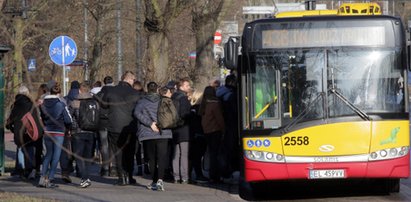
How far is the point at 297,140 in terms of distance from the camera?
14.1 metres

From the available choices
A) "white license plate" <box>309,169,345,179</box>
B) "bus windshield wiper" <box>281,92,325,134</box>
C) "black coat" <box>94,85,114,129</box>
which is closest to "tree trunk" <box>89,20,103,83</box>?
"black coat" <box>94,85,114,129</box>

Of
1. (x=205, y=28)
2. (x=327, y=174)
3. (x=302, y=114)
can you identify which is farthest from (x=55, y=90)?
(x=205, y=28)

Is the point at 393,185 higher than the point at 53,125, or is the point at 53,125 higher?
the point at 53,125

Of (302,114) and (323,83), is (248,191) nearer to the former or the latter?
(302,114)

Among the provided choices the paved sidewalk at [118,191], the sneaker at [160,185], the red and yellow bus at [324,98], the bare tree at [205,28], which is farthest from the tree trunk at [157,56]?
the red and yellow bus at [324,98]

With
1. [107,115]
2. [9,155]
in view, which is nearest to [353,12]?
[107,115]

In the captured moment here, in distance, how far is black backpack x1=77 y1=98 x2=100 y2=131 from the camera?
15.9m

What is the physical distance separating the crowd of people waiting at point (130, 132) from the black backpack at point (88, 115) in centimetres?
2

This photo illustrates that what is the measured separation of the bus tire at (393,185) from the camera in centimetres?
1513

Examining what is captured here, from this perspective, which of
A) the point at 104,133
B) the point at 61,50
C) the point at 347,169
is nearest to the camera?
the point at 347,169

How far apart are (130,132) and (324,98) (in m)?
3.53

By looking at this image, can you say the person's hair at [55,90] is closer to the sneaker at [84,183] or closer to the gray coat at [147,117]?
the gray coat at [147,117]

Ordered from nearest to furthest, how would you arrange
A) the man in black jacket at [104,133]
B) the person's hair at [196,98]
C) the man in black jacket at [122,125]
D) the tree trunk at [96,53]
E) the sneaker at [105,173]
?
the man in black jacket at [122,125]
the man in black jacket at [104,133]
the person's hair at [196,98]
the sneaker at [105,173]
the tree trunk at [96,53]

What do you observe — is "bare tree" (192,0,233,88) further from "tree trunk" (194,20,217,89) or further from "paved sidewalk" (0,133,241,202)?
"paved sidewalk" (0,133,241,202)
